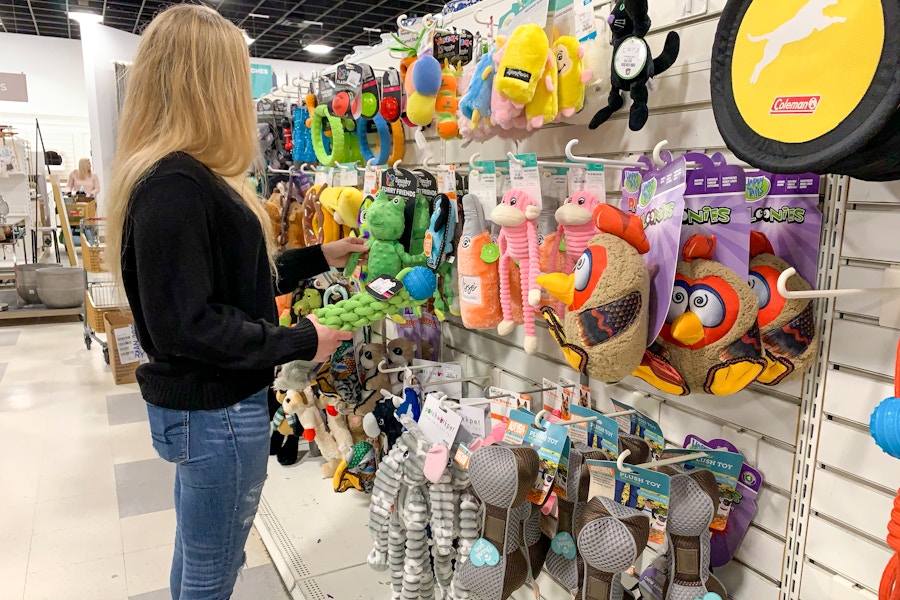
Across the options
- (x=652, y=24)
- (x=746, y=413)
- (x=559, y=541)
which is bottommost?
(x=559, y=541)

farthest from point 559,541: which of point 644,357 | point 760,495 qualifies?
point 644,357

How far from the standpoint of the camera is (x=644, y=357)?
45.8 inches

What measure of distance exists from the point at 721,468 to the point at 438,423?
Result: 676 mm

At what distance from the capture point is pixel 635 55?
1.27m

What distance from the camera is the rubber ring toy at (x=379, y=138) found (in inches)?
85.9

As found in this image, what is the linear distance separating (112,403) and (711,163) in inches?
162

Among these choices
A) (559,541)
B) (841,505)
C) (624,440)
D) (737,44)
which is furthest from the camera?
(559,541)

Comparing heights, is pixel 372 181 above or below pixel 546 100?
below

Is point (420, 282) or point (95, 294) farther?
point (95, 294)

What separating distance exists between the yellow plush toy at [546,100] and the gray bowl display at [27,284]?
6.54 metres

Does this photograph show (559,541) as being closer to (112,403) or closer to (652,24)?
(652,24)

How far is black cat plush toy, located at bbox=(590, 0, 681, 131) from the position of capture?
1249mm

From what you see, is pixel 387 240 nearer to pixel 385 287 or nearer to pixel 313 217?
pixel 385 287

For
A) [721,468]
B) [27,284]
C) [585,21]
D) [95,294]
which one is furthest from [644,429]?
[27,284]
